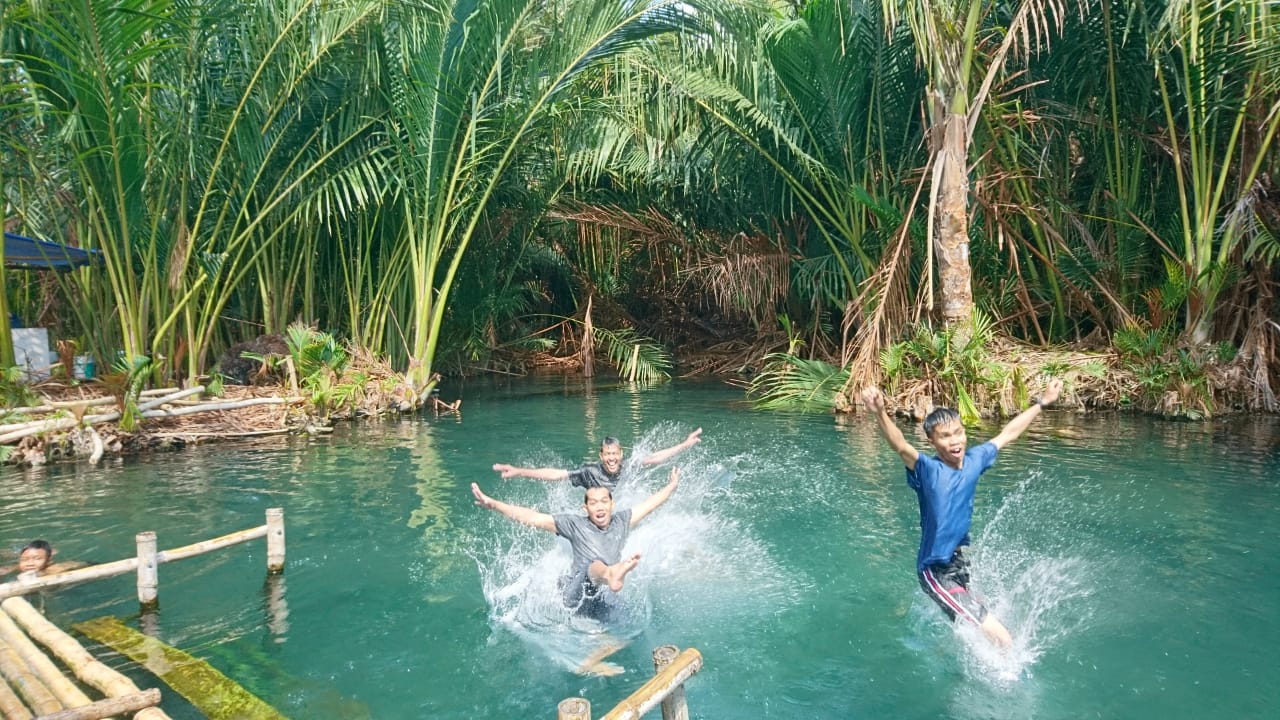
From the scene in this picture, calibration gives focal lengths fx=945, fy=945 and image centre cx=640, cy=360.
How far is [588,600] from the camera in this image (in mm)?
5789

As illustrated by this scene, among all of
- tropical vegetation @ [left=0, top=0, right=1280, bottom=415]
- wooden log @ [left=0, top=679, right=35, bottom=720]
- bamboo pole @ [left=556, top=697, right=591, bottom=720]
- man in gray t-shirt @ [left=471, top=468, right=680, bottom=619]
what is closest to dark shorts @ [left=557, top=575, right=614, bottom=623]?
man in gray t-shirt @ [left=471, top=468, right=680, bottom=619]

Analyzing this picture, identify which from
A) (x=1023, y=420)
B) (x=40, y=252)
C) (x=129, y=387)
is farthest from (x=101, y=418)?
(x=1023, y=420)

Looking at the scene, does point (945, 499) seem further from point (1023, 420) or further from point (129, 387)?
point (129, 387)

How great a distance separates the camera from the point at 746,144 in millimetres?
17266

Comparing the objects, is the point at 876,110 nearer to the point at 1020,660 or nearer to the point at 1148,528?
the point at 1148,528

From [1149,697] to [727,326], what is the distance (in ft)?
63.6

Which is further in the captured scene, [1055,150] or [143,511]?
[1055,150]

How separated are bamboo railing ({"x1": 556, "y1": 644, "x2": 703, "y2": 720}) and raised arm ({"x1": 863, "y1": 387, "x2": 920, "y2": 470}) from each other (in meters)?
1.71

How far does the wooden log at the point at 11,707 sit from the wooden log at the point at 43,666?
131 millimetres

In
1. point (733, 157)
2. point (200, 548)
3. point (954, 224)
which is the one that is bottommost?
point (200, 548)

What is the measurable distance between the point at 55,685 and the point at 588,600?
9.12 ft

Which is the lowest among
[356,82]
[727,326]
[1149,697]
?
[1149,697]

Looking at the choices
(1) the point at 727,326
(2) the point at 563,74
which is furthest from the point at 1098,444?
(1) the point at 727,326

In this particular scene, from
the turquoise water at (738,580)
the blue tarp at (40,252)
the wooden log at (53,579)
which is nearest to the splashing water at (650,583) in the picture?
the turquoise water at (738,580)
